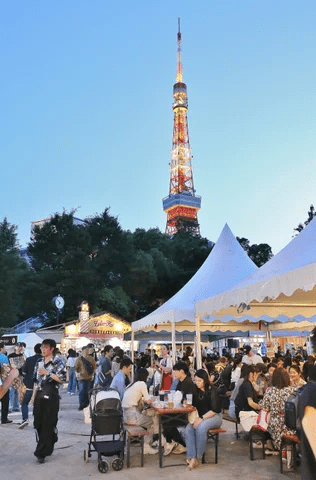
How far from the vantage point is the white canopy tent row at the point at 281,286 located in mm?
5005

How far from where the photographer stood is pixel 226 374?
10.8 m

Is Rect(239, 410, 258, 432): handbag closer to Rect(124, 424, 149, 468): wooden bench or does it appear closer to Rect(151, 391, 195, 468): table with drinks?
Rect(151, 391, 195, 468): table with drinks

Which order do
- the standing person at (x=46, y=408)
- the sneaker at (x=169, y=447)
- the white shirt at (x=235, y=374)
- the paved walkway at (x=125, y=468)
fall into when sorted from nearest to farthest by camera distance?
the paved walkway at (x=125, y=468) → the standing person at (x=46, y=408) → the sneaker at (x=169, y=447) → the white shirt at (x=235, y=374)

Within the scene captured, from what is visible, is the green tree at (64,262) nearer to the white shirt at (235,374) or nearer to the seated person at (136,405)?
the white shirt at (235,374)

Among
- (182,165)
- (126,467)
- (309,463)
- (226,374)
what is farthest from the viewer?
(182,165)

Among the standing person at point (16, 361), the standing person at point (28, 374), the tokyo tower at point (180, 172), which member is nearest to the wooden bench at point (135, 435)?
the standing person at point (28, 374)

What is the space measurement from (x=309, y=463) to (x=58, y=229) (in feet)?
127

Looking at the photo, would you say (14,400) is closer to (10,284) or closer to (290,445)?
(290,445)

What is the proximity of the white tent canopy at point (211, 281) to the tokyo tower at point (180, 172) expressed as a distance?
260 feet

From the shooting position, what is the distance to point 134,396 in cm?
630

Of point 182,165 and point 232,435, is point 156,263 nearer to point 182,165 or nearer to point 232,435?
point 232,435

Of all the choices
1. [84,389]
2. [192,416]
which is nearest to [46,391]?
[192,416]

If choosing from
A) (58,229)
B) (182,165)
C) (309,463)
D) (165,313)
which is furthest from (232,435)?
(182,165)

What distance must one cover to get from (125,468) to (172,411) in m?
0.93
